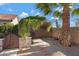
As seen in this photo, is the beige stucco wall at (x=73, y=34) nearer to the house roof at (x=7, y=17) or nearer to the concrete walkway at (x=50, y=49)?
the concrete walkway at (x=50, y=49)

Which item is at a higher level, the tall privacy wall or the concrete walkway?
the tall privacy wall

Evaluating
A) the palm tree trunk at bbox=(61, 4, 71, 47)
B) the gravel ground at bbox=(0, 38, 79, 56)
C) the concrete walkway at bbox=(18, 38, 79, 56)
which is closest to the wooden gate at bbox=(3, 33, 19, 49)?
the gravel ground at bbox=(0, 38, 79, 56)

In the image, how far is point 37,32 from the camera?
3.48m

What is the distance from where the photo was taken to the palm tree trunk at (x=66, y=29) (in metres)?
3.44

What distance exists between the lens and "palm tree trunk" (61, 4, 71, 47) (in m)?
3.44

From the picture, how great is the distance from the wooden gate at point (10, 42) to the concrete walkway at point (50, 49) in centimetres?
19

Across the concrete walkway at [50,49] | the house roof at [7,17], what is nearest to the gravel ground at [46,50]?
the concrete walkway at [50,49]

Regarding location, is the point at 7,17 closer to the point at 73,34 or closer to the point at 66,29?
the point at 66,29

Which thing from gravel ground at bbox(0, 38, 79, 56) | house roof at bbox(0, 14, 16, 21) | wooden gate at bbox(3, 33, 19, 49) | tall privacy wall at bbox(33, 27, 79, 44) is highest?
house roof at bbox(0, 14, 16, 21)

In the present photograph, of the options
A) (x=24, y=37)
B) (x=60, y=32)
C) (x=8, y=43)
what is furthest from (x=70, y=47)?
(x=8, y=43)

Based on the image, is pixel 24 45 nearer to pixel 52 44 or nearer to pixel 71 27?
pixel 52 44

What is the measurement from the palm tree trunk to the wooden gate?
69 cm

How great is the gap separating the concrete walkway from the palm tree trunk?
85mm

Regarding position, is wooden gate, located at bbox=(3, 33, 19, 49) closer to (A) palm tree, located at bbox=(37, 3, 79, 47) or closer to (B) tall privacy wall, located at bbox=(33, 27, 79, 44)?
(B) tall privacy wall, located at bbox=(33, 27, 79, 44)
